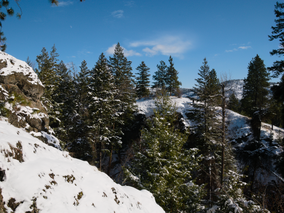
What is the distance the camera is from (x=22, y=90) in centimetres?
843

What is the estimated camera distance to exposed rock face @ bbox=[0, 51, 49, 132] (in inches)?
265

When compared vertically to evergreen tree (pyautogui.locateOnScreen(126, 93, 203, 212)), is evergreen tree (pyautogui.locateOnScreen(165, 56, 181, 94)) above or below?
above

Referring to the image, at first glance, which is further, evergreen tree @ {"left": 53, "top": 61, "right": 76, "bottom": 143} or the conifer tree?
the conifer tree

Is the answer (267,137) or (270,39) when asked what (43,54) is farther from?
(267,137)

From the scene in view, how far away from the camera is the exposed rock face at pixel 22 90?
6.73 meters

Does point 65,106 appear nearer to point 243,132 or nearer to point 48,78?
point 48,78

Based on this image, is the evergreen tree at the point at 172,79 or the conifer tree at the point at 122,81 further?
the evergreen tree at the point at 172,79

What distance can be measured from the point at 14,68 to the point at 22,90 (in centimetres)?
110

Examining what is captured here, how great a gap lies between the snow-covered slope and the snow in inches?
229

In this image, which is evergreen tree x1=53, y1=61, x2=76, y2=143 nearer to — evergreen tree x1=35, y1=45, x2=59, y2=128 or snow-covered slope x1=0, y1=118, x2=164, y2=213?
evergreen tree x1=35, y1=45, x2=59, y2=128

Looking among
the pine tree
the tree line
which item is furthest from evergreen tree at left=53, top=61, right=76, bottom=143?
the pine tree

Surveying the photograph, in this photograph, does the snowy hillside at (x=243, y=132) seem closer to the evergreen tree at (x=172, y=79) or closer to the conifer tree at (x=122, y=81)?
the conifer tree at (x=122, y=81)

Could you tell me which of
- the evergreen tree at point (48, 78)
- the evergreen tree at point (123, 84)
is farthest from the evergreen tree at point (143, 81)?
the evergreen tree at point (48, 78)

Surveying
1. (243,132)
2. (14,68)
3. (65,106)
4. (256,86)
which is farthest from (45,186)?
(256,86)
